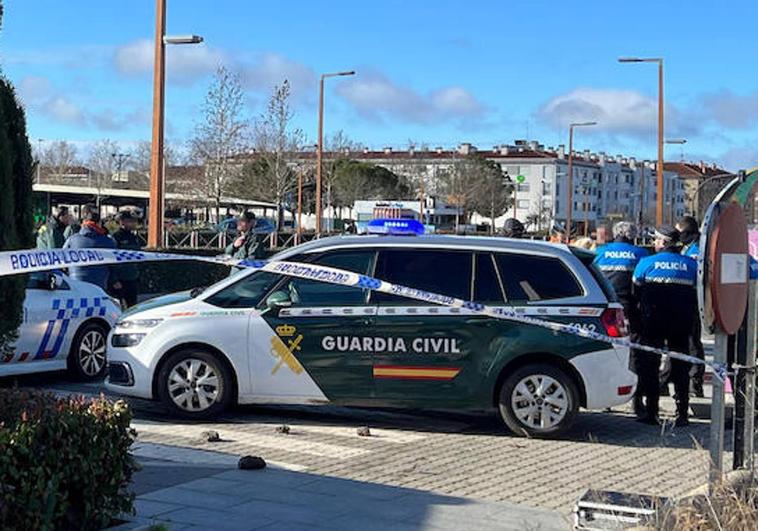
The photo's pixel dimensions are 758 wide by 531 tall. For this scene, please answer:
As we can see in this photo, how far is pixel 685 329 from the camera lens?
32.6ft

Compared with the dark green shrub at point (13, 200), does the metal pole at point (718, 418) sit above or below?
below

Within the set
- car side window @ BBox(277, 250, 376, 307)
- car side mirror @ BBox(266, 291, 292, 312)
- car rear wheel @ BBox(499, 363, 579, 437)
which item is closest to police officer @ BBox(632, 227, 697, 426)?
car rear wheel @ BBox(499, 363, 579, 437)

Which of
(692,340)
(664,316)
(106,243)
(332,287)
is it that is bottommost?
(692,340)

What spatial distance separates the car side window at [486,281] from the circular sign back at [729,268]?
12.2 feet

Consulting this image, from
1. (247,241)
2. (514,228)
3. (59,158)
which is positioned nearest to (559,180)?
(59,158)

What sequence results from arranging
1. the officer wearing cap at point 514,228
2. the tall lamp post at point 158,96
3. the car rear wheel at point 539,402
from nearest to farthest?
the car rear wheel at point 539,402 < the officer wearing cap at point 514,228 < the tall lamp post at point 158,96

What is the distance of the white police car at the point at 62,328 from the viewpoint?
1113 centimetres

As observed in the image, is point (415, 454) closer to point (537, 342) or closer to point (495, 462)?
point (495, 462)

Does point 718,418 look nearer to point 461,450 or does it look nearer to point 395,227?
point 461,450

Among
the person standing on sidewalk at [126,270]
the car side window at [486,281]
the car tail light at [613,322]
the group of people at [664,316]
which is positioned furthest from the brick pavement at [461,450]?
the person standing on sidewalk at [126,270]

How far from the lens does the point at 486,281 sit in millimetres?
9469

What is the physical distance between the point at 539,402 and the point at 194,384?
318 cm

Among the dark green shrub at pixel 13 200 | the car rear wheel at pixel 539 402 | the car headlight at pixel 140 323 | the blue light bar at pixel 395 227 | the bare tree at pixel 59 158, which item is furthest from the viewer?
the bare tree at pixel 59 158

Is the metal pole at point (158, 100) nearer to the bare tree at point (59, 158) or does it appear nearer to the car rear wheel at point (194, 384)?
the car rear wheel at point (194, 384)
